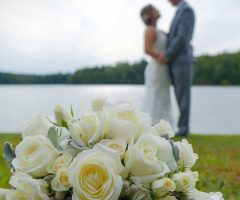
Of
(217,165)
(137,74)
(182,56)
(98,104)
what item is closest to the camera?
(98,104)

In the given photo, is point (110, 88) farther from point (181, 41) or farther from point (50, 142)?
point (50, 142)

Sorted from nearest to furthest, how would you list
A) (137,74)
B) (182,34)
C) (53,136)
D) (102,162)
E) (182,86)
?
1. (102,162)
2. (53,136)
3. (182,34)
4. (182,86)
5. (137,74)

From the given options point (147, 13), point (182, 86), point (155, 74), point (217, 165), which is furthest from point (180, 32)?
point (217, 165)

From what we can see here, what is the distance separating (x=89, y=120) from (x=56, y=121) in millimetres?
187

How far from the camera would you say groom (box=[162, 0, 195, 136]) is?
34.8 feet

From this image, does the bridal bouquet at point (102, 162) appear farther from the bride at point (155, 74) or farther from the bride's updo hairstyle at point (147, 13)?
the bride's updo hairstyle at point (147, 13)

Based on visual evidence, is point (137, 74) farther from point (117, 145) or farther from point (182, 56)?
point (117, 145)

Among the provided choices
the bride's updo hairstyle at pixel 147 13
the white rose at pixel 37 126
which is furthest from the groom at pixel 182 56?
the white rose at pixel 37 126

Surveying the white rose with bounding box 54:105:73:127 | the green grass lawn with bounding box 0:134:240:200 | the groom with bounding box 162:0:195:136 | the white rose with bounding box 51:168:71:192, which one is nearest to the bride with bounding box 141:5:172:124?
the groom with bounding box 162:0:195:136

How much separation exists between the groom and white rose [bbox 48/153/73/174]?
29.4 feet

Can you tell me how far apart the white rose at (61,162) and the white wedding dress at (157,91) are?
933cm

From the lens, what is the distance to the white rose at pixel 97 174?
62.2 inches

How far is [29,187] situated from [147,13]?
911 centimetres

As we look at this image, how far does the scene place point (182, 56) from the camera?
11.1m
